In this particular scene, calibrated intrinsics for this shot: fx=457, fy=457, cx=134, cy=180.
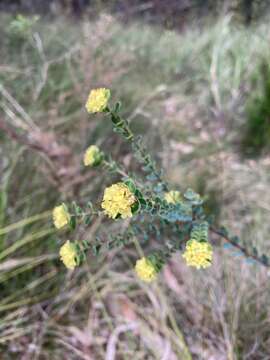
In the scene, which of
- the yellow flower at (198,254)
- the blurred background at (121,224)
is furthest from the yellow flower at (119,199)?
the blurred background at (121,224)

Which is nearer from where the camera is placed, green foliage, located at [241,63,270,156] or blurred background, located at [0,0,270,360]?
blurred background, located at [0,0,270,360]

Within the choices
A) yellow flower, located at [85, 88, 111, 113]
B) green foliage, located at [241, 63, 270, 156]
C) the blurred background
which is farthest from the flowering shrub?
green foliage, located at [241, 63, 270, 156]

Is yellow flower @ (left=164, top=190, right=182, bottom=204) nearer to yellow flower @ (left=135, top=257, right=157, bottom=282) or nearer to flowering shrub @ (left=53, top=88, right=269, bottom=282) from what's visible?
flowering shrub @ (left=53, top=88, right=269, bottom=282)

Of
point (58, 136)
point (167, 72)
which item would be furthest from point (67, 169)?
point (167, 72)

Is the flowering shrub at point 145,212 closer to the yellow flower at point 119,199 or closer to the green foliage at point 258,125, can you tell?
the yellow flower at point 119,199

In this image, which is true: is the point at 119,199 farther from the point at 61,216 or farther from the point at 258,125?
the point at 258,125

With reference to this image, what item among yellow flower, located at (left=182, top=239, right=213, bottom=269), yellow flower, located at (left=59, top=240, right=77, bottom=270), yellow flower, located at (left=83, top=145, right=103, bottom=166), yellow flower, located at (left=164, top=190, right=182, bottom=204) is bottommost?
yellow flower, located at (left=182, top=239, right=213, bottom=269)

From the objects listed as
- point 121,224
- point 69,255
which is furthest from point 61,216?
point 121,224

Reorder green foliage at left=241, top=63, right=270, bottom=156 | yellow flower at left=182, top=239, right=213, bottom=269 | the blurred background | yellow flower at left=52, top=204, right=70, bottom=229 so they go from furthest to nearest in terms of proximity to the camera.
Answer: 1. green foliage at left=241, top=63, right=270, bottom=156
2. the blurred background
3. yellow flower at left=52, top=204, right=70, bottom=229
4. yellow flower at left=182, top=239, right=213, bottom=269
